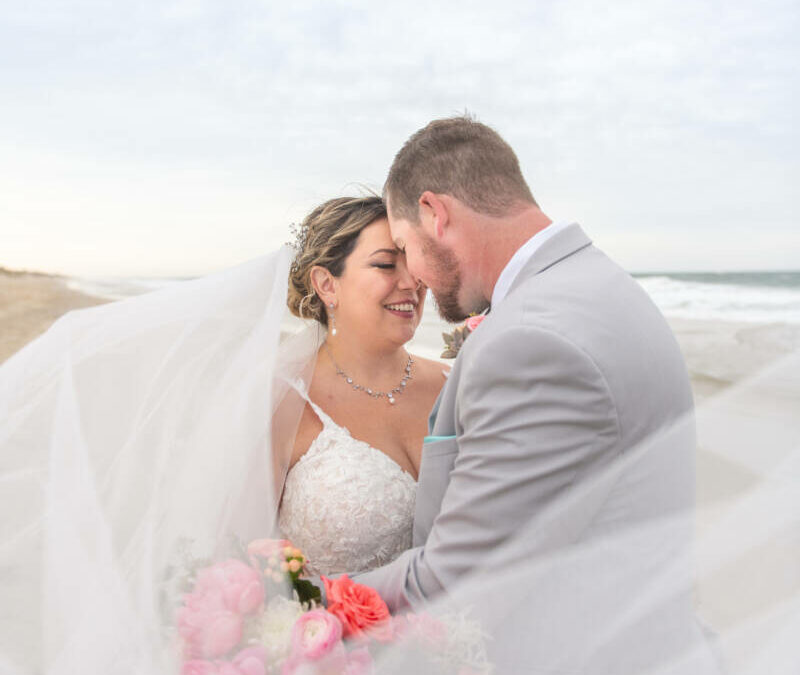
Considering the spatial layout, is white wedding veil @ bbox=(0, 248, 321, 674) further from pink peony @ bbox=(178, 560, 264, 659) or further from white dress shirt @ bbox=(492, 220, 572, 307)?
white dress shirt @ bbox=(492, 220, 572, 307)

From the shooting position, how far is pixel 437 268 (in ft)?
8.36

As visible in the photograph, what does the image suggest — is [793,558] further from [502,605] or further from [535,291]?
[535,291]

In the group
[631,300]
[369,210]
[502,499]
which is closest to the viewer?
[502,499]

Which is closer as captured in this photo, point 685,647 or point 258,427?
point 685,647

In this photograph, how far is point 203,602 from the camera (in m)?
1.72

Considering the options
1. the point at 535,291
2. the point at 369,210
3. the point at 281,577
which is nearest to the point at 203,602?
the point at 281,577

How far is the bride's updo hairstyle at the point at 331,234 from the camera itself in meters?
3.37

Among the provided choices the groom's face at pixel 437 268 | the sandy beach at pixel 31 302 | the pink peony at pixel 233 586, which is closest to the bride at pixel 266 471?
the pink peony at pixel 233 586

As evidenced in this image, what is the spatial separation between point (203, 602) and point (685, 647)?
1244 millimetres

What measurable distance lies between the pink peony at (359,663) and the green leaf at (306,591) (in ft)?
0.78

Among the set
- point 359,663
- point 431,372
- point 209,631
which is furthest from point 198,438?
point 431,372

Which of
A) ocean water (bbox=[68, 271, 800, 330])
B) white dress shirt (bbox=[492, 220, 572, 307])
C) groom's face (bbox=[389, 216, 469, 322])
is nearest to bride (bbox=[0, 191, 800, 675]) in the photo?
groom's face (bbox=[389, 216, 469, 322])

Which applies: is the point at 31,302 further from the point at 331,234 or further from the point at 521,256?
the point at 521,256

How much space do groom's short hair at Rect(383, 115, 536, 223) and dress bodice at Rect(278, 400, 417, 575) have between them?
44.4 inches
